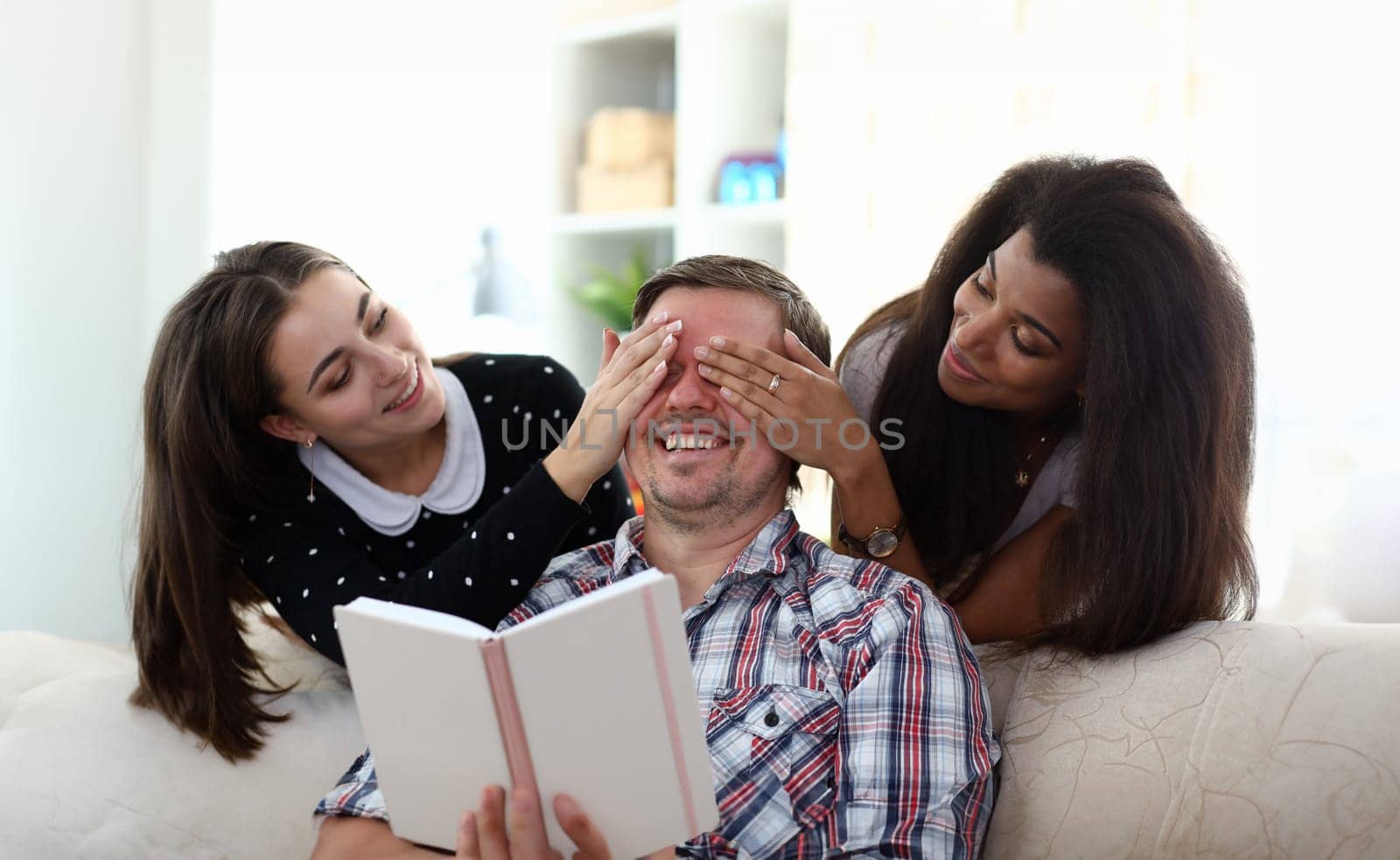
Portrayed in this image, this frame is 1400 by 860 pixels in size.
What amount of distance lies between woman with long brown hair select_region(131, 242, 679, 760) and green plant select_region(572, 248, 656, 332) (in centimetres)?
255

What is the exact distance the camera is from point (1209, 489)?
55.2 inches

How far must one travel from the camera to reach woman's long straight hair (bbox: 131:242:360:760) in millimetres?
1573

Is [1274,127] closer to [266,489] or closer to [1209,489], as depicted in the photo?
[1209,489]

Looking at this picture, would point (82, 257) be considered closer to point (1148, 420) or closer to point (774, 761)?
point (774, 761)

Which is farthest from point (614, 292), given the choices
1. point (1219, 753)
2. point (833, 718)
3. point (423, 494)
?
point (1219, 753)

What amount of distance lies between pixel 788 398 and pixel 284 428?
760 mm

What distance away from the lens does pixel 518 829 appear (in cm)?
102

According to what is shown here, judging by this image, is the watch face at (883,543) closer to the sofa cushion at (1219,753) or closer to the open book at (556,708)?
the sofa cushion at (1219,753)

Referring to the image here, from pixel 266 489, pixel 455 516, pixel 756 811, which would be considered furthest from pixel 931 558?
pixel 266 489

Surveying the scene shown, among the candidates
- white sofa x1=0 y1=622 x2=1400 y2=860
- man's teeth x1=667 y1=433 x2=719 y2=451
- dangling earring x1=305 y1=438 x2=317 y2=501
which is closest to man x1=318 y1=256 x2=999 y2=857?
man's teeth x1=667 y1=433 x2=719 y2=451

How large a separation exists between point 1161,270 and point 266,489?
124cm

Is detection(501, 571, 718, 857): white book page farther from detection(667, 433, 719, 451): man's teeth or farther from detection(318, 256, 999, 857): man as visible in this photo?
detection(667, 433, 719, 451): man's teeth

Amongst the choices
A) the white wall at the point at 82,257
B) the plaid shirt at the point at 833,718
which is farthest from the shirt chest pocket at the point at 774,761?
the white wall at the point at 82,257

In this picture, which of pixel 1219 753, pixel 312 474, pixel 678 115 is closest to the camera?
pixel 1219 753
